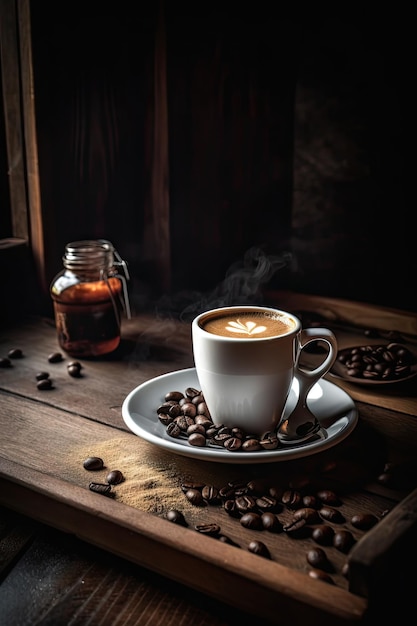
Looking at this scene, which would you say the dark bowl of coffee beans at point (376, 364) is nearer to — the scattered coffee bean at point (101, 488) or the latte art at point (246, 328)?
the latte art at point (246, 328)

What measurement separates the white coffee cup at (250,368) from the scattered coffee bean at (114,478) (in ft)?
0.61

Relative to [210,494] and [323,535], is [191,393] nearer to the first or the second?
[210,494]

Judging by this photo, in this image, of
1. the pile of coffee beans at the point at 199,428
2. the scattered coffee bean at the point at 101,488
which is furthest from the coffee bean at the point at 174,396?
the scattered coffee bean at the point at 101,488

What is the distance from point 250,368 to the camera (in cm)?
109

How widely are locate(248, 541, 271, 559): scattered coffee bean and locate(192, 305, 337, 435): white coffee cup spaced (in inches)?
10.4

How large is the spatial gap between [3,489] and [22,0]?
1.06 m

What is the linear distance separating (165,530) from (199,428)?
0.24 m

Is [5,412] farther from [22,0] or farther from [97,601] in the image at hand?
[22,0]

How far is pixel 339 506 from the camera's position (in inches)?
39.4

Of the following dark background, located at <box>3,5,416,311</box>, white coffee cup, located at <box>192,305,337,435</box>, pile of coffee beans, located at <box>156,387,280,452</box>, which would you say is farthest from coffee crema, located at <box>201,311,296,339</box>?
dark background, located at <box>3,5,416,311</box>

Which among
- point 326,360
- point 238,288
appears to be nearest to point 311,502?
point 326,360

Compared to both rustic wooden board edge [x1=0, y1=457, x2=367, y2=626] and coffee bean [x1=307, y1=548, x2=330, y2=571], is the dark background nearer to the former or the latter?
rustic wooden board edge [x1=0, y1=457, x2=367, y2=626]

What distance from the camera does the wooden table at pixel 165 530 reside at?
2.72 ft

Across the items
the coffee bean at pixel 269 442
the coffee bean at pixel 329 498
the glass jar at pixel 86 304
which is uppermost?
the glass jar at pixel 86 304
